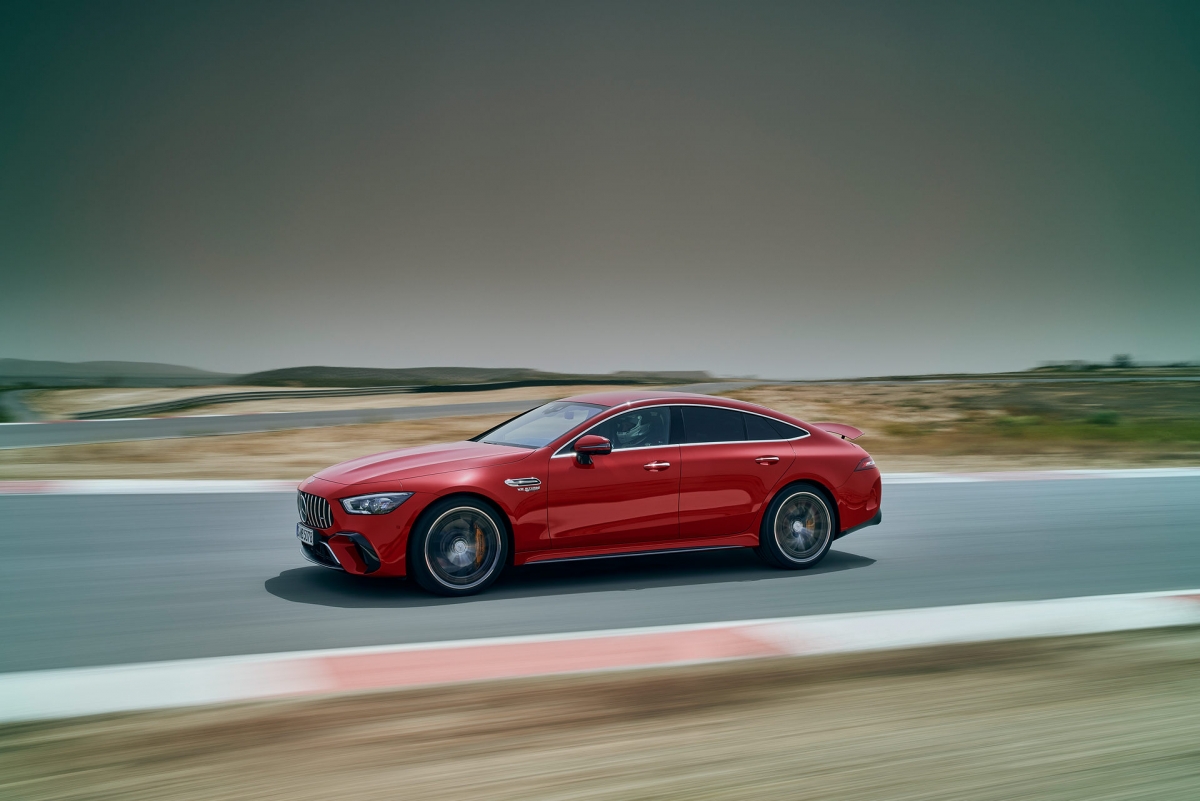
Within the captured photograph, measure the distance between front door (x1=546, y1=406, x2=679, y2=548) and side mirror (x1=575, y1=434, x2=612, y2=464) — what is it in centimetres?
5

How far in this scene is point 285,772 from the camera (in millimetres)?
3965

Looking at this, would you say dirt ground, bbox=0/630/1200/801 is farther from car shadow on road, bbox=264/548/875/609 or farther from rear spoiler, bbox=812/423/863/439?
rear spoiler, bbox=812/423/863/439

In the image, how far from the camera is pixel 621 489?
24.8ft

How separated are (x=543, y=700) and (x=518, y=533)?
2405 millimetres

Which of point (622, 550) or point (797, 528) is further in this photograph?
point (797, 528)

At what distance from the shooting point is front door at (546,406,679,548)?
7375 millimetres

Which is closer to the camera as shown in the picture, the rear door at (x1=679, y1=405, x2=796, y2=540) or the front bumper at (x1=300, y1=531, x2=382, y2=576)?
the front bumper at (x1=300, y1=531, x2=382, y2=576)

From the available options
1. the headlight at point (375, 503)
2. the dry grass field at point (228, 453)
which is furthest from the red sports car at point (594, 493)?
the dry grass field at point (228, 453)

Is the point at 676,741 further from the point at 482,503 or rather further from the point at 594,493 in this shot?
the point at 594,493

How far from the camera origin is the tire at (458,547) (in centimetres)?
695

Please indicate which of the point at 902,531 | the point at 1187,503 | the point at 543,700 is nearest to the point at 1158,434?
the point at 1187,503

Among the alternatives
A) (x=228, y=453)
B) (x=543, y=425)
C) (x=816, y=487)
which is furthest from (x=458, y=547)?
(x=228, y=453)

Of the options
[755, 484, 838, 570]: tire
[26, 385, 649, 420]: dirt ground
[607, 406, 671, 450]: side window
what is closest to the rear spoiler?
[755, 484, 838, 570]: tire

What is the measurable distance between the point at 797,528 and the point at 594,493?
6.02 ft
